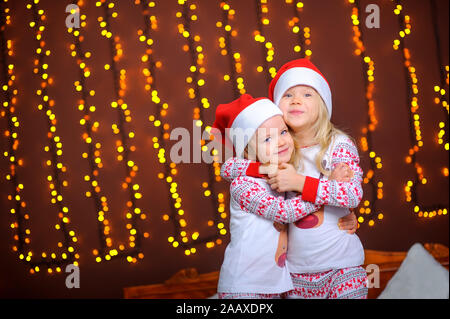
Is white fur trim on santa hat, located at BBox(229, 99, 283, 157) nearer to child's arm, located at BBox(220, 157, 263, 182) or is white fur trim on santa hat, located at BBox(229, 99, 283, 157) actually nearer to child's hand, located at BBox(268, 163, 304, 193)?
child's arm, located at BBox(220, 157, 263, 182)

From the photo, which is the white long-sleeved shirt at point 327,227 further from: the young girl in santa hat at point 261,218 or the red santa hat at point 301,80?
the red santa hat at point 301,80

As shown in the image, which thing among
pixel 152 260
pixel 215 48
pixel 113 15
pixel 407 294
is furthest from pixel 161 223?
pixel 407 294

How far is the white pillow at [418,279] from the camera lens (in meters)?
1.82

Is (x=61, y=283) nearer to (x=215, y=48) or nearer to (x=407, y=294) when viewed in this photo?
(x=215, y=48)

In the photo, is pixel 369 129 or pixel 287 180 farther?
pixel 369 129

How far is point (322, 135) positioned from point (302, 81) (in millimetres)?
188

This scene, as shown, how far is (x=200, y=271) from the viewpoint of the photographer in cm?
204

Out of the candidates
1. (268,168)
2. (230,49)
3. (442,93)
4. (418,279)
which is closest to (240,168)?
(268,168)

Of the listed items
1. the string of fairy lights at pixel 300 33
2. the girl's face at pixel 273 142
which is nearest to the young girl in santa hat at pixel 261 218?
the girl's face at pixel 273 142

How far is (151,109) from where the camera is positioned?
78.6 inches

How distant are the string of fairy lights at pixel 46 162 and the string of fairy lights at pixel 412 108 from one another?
5.52ft

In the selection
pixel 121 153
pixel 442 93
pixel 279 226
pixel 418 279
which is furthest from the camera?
pixel 442 93

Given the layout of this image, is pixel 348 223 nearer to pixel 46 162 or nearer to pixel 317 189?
pixel 317 189

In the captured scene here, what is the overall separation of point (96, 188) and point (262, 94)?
0.91m
